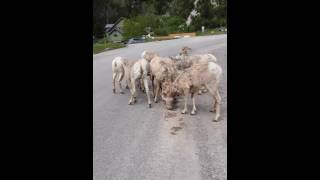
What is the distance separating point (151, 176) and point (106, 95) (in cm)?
488

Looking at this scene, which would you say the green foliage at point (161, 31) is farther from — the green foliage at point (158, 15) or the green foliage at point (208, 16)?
the green foliage at point (208, 16)

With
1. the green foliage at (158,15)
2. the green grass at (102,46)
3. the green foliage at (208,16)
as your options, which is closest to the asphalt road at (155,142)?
the green foliage at (158,15)

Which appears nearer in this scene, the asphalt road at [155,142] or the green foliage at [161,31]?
the asphalt road at [155,142]

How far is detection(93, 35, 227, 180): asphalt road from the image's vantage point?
207 inches

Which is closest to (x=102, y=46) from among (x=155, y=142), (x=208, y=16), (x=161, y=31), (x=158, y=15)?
(x=158, y=15)

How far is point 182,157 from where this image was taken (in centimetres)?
570

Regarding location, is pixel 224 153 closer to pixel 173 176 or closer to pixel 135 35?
pixel 173 176

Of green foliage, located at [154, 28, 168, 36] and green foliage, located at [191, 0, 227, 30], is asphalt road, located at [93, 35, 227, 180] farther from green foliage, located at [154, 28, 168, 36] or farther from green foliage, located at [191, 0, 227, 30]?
green foliage, located at [154, 28, 168, 36]

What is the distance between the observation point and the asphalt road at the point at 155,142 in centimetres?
525

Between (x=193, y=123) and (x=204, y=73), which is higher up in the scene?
(x=204, y=73)

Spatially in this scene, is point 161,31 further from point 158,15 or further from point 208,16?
point 208,16

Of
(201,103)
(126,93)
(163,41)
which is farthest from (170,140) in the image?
(163,41)

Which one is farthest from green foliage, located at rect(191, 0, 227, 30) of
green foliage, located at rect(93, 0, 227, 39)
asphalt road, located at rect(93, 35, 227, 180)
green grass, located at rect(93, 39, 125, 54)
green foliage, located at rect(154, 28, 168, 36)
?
asphalt road, located at rect(93, 35, 227, 180)
